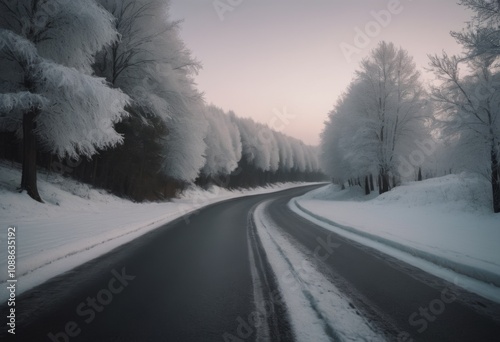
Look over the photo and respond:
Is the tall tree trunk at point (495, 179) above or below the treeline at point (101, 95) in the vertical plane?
below

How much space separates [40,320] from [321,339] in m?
2.95

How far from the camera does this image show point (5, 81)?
1020 cm

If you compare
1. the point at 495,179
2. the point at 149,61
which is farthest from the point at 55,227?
the point at 495,179

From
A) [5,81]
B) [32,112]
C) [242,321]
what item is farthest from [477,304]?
[5,81]

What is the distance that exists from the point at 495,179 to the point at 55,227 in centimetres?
1649

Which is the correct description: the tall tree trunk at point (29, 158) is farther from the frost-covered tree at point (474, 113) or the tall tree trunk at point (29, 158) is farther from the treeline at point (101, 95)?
the frost-covered tree at point (474, 113)

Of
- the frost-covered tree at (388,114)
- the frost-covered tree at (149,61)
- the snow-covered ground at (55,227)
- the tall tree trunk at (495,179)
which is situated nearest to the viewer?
the snow-covered ground at (55,227)

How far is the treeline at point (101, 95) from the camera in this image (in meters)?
9.79

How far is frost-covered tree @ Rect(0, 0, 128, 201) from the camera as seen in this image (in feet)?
31.7

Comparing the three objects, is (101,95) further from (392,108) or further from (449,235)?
(392,108)

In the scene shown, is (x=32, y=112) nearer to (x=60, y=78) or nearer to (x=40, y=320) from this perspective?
(x=60, y=78)


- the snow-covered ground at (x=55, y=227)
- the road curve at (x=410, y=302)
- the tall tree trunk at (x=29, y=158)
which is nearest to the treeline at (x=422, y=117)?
the road curve at (x=410, y=302)

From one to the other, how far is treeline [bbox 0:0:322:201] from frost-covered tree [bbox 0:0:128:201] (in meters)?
0.03

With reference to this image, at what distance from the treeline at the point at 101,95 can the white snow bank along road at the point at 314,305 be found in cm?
915
